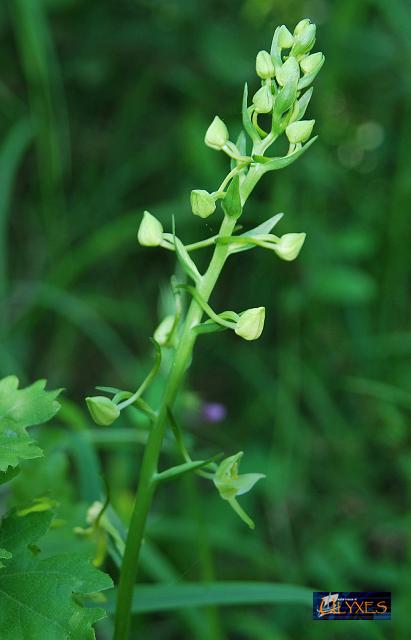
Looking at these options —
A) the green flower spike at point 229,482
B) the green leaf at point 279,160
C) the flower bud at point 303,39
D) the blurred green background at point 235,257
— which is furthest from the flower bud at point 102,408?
the blurred green background at point 235,257

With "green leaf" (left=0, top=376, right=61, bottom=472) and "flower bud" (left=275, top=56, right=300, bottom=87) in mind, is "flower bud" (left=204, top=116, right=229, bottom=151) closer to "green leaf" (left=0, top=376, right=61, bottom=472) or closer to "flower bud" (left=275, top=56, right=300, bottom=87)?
"flower bud" (left=275, top=56, right=300, bottom=87)

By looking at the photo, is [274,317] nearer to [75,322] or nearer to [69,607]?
[75,322]

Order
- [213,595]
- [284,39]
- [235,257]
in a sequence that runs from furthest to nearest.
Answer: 1. [235,257]
2. [213,595]
3. [284,39]

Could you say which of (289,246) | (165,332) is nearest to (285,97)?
(289,246)

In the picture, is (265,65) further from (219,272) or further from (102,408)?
(102,408)

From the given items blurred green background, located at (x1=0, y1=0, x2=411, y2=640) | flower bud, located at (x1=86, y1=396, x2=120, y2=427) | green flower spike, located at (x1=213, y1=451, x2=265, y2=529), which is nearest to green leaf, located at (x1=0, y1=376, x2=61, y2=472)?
flower bud, located at (x1=86, y1=396, x2=120, y2=427)

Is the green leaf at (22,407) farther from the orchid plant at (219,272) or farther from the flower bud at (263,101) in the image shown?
the flower bud at (263,101)
